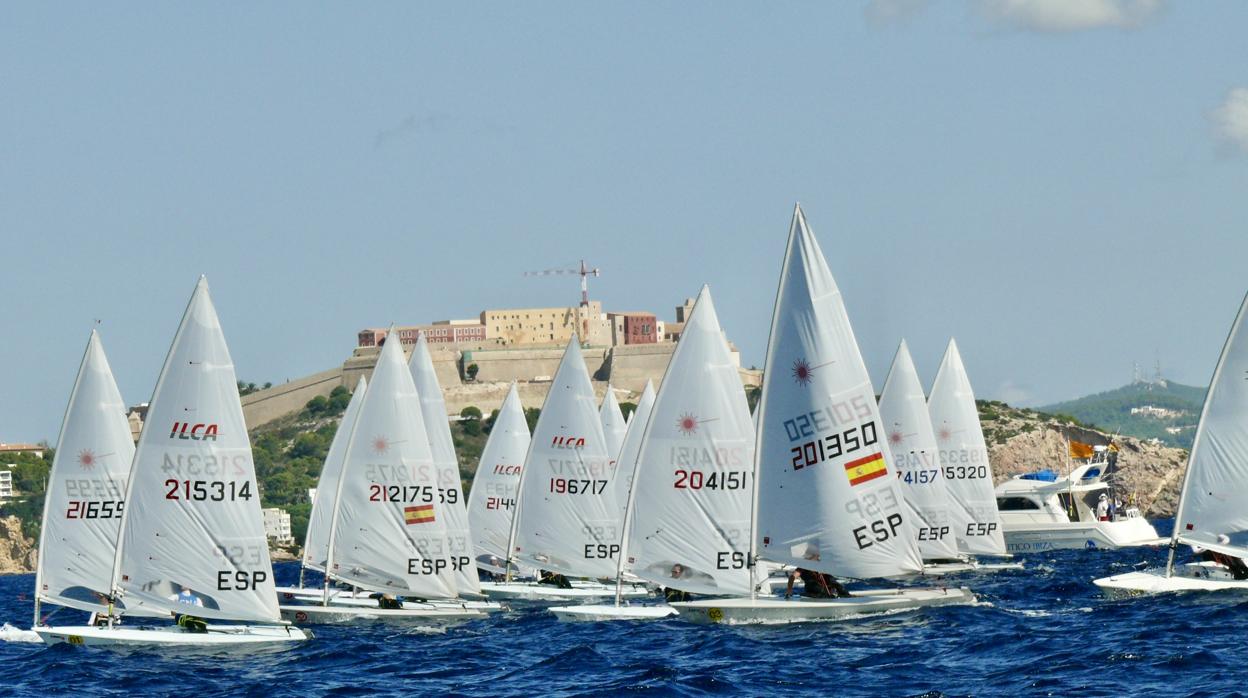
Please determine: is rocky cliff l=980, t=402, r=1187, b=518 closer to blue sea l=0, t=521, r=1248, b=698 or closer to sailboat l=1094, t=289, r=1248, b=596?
sailboat l=1094, t=289, r=1248, b=596

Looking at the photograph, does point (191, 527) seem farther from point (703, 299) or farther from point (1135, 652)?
point (1135, 652)

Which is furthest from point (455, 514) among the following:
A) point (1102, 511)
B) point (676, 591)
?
point (1102, 511)

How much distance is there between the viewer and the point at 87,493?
1276 inches

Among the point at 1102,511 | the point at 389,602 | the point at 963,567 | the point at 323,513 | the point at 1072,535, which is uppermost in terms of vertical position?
the point at 1102,511

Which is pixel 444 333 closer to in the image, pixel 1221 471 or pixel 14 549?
pixel 14 549

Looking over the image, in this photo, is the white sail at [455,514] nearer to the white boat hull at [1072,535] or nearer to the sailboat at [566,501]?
the sailboat at [566,501]

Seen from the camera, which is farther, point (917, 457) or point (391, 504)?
point (917, 457)

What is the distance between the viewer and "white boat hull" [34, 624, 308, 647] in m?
30.0

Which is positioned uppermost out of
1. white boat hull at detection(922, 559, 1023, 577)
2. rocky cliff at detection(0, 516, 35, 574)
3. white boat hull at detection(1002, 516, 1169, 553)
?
rocky cliff at detection(0, 516, 35, 574)

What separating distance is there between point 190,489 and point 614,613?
26.9ft

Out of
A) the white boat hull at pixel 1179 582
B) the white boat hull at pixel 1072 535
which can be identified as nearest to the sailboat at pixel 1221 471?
the white boat hull at pixel 1179 582

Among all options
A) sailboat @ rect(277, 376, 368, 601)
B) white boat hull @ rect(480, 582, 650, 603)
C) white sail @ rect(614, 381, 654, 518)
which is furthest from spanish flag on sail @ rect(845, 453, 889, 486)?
sailboat @ rect(277, 376, 368, 601)

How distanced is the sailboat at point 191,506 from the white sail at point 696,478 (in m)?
6.25

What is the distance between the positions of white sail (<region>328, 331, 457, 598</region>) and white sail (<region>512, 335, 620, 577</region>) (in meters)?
4.68
